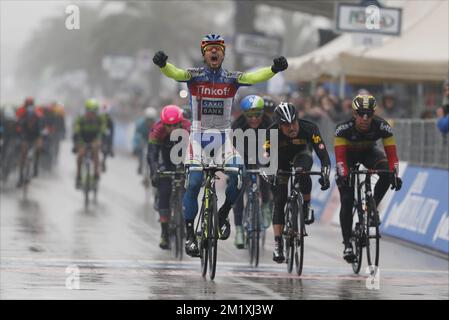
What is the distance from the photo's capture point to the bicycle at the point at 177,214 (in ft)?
50.6

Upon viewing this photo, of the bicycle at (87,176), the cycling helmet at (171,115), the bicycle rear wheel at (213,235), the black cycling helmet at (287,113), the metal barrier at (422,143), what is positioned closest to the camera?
the bicycle rear wheel at (213,235)

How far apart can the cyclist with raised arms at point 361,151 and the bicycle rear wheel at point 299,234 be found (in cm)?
56

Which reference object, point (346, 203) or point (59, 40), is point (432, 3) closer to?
point (346, 203)

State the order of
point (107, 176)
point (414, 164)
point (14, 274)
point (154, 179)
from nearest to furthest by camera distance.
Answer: point (14, 274) → point (154, 179) → point (414, 164) → point (107, 176)

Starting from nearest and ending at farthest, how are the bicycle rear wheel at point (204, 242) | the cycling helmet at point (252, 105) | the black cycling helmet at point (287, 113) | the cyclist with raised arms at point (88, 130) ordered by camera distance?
the bicycle rear wheel at point (204, 242) < the black cycling helmet at point (287, 113) < the cycling helmet at point (252, 105) < the cyclist with raised arms at point (88, 130)

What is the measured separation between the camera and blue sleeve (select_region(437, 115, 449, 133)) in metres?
17.4

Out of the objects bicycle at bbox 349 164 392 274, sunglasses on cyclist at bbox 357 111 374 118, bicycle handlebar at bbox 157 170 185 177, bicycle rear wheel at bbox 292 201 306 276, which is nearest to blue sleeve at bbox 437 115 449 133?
bicycle at bbox 349 164 392 274

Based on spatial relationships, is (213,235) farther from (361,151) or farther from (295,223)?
(361,151)

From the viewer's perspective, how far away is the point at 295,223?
44.4ft

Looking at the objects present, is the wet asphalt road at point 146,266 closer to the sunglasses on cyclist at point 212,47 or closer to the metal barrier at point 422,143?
the metal barrier at point 422,143

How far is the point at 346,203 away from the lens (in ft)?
46.3

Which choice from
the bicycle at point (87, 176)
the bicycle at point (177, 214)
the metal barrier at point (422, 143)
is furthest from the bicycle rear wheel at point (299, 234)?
the bicycle at point (87, 176)

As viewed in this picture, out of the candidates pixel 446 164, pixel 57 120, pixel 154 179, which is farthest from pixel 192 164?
pixel 57 120
